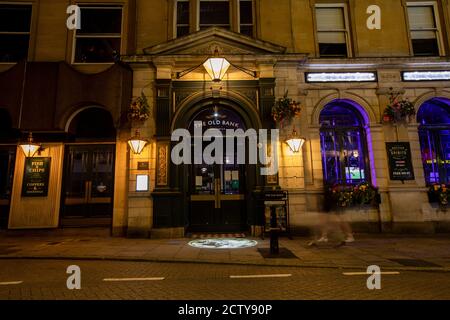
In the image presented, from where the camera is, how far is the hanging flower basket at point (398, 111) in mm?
10711

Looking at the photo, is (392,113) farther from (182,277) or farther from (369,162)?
(182,277)

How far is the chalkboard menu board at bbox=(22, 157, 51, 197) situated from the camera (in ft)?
35.0

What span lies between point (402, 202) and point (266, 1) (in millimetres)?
9839

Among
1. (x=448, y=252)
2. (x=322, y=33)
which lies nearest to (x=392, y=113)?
(x=322, y=33)

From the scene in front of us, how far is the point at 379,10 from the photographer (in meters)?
11.9

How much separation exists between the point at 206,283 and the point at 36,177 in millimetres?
9102

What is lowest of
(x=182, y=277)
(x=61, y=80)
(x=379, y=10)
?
(x=182, y=277)

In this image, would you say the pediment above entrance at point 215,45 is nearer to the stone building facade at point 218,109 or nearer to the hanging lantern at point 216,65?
the stone building facade at point 218,109

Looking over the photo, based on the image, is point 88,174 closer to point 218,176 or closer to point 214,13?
point 218,176

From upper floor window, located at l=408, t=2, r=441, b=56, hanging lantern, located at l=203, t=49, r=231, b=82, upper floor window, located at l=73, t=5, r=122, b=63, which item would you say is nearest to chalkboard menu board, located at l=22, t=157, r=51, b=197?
upper floor window, located at l=73, t=5, r=122, b=63

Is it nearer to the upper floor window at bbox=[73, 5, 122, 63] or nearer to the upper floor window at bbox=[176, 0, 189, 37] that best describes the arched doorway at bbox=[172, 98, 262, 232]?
the upper floor window at bbox=[176, 0, 189, 37]

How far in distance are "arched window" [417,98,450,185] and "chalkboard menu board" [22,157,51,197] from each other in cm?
1521

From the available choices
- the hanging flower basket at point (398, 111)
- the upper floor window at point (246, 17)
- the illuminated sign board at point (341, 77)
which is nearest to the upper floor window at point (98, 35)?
the upper floor window at point (246, 17)

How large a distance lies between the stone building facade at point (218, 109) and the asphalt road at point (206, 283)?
3964 millimetres
